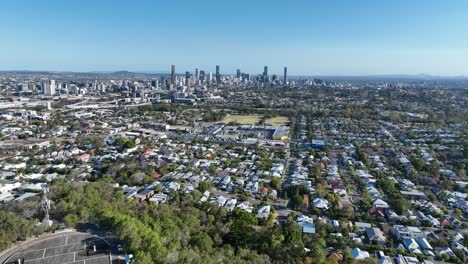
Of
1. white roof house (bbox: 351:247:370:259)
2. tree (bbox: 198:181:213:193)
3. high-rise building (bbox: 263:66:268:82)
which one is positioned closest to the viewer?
white roof house (bbox: 351:247:370:259)

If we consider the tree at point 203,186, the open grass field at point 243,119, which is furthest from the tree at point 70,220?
the open grass field at point 243,119

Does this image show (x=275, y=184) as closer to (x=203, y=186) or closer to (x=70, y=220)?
(x=203, y=186)

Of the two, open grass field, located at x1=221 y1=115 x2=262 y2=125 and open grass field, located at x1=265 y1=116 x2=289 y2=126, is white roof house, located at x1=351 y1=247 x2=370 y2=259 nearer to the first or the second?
open grass field, located at x1=265 y1=116 x2=289 y2=126

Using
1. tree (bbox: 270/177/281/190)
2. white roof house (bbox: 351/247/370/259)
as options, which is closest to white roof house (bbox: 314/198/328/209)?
tree (bbox: 270/177/281/190)

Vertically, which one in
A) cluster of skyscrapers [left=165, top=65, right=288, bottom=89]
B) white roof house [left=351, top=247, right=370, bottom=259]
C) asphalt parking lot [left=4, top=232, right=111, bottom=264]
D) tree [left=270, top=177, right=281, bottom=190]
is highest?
cluster of skyscrapers [left=165, top=65, right=288, bottom=89]

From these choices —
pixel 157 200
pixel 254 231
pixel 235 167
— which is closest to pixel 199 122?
pixel 235 167

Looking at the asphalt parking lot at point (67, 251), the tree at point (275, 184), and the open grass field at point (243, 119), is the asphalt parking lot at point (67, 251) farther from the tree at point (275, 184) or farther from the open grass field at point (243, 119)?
the open grass field at point (243, 119)

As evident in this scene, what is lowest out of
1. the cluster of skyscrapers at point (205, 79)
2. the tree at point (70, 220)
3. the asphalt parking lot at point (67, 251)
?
the asphalt parking lot at point (67, 251)
